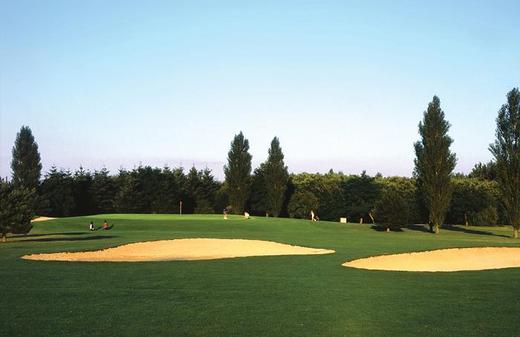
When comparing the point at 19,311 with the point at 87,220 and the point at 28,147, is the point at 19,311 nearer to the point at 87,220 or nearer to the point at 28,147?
the point at 87,220

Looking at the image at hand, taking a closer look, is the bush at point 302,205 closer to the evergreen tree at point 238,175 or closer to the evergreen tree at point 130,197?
the evergreen tree at point 238,175

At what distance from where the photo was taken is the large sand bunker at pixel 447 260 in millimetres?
22750

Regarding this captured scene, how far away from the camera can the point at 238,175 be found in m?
75.6

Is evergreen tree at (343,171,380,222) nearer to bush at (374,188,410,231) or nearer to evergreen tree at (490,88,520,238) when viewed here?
bush at (374,188,410,231)

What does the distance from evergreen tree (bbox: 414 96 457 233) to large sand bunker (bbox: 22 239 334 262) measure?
24.2 metres

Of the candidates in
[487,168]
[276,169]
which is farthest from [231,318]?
[487,168]

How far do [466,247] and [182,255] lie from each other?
16683 mm

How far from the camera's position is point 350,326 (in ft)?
32.5

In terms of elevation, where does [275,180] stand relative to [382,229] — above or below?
above

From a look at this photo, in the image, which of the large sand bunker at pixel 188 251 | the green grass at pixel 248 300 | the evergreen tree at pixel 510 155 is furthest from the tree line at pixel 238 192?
the green grass at pixel 248 300

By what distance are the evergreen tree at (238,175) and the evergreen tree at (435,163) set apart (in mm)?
27905

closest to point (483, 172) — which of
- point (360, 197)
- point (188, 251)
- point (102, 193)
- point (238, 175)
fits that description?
point (360, 197)

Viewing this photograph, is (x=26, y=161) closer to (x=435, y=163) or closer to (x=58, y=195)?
(x=58, y=195)

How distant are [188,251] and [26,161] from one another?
58.2m
